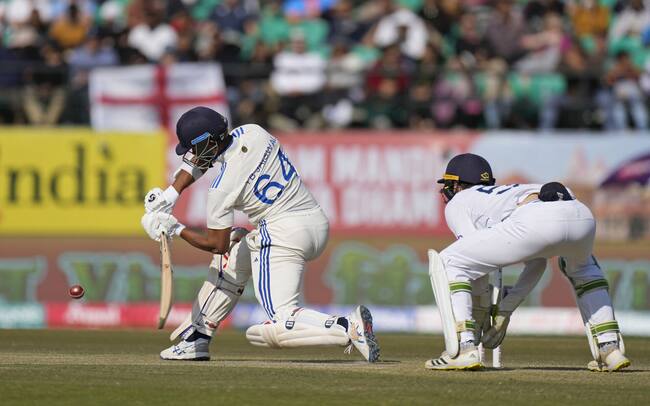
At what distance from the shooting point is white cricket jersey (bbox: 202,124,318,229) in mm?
9469

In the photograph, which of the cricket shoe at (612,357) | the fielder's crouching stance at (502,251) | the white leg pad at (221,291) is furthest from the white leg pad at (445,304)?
the white leg pad at (221,291)

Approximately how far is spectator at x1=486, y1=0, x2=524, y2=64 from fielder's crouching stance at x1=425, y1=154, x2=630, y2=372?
32.5ft

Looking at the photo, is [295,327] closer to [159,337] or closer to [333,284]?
[159,337]

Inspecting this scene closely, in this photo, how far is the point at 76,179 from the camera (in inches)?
716

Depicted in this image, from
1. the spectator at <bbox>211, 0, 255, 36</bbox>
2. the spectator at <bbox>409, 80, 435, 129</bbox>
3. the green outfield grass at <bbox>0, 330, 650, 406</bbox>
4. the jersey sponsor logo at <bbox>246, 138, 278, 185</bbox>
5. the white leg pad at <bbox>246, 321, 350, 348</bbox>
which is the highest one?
the spectator at <bbox>211, 0, 255, 36</bbox>

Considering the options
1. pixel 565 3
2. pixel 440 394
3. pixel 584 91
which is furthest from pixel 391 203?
pixel 440 394

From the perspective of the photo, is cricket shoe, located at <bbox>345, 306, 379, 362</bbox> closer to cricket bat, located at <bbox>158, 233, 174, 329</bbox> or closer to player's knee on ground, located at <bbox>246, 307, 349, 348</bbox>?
player's knee on ground, located at <bbox>246, 307, 349, 348</bbox>

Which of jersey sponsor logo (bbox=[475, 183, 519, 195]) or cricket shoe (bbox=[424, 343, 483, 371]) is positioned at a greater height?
jersey sponsor logo (bbox=[475, 183, 519, 195])

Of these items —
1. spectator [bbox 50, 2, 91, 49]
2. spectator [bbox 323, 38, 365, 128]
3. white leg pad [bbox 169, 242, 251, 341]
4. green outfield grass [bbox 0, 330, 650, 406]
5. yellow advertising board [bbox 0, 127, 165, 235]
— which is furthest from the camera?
spectator [bbox 50, 2, 91, 49]

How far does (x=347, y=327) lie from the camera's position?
9.16 m

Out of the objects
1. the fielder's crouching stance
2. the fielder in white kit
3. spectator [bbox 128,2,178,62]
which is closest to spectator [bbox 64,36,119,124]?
spectator [bbox 128,2,178,62]

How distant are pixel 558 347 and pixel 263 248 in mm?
4713

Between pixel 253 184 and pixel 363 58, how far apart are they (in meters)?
9.79

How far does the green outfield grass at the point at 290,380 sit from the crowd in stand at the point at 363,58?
744 centimetres
